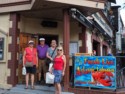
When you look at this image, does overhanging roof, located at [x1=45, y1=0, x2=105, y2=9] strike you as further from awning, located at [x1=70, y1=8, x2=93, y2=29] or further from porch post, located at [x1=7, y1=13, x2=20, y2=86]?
porch post, located at [x1=7, y1=13, x2=20, y2=86]

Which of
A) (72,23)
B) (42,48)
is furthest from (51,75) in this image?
(72,23)

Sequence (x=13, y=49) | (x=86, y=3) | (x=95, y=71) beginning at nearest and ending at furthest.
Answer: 1. (x=95, y=71)
2. (x=86, y=3)
3. (x=13, y=49)

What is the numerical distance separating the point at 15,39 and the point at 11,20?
84cm

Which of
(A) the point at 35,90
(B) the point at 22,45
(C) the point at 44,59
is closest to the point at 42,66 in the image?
(C) the point at 44,59

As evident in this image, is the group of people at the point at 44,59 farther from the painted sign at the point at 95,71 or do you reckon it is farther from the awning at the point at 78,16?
the awning at the point at 78,16

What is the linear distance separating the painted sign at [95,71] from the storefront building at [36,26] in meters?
0.36

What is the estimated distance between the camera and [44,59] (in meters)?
11.1

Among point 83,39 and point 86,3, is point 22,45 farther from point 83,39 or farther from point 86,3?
point 86,3

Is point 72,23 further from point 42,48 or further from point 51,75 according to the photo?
point 51,75

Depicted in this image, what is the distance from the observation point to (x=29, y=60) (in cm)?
1041

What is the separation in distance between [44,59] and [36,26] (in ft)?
7.77

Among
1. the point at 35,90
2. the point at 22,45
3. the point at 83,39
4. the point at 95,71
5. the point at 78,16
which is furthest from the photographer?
the point at 83,39

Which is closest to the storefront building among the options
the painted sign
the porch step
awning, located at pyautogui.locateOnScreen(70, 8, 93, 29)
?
awning, located at pyautogui.locateOnScreen(70, 8, 93, 29)

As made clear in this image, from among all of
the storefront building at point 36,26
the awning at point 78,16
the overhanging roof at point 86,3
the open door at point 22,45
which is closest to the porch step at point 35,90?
the storefront building at point 36,26
